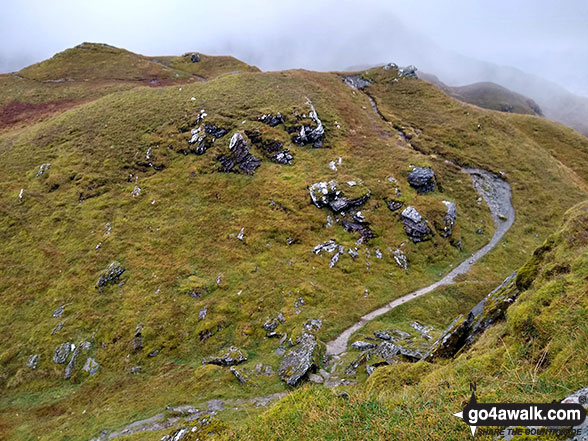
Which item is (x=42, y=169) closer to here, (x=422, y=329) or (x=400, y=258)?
(x=400, y=258)

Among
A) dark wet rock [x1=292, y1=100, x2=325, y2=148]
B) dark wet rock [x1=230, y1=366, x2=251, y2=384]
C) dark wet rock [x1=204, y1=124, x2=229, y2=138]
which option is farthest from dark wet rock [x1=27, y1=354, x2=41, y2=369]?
dark wet rock [x1=292, y1=100, x2=325, y2=148]

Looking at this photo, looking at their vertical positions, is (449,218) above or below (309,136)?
below

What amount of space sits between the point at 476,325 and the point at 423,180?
4467 cm

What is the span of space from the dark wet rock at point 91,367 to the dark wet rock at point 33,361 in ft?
19.2

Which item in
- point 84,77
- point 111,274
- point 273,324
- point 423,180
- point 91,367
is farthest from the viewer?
point 84,77

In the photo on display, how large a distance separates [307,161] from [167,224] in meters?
29.1

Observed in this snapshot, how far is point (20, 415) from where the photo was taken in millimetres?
28719

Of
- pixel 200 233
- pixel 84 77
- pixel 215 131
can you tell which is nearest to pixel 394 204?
pixel 200 233

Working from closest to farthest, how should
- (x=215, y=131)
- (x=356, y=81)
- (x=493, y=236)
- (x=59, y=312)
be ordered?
1. (x=59, y=312)
2. (x=493, y=236)
3. (x=215, y=131)
4. (x=356, y=81)

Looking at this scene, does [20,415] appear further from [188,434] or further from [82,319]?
[188,434]

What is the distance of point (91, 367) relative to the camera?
32469 mm

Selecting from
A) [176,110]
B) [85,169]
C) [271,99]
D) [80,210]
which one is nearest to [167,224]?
[80,210]

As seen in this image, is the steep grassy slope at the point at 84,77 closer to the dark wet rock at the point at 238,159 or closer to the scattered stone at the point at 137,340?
the dark wet rock at the point at 238,159

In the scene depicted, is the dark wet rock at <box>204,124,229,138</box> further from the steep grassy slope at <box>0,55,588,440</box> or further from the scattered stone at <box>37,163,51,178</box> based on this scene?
the scattered stone at <box>37,163,51,178</box>
